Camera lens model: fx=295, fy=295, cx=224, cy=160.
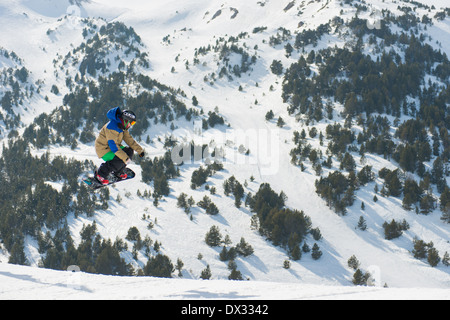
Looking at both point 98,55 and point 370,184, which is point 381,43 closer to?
point 370,184

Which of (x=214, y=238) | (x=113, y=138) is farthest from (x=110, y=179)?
(x=214, y=238)

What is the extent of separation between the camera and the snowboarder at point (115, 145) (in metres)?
7.81

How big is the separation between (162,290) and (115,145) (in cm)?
393

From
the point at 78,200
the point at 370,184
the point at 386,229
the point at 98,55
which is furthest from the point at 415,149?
the point at 98,55

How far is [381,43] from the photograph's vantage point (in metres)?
70.9

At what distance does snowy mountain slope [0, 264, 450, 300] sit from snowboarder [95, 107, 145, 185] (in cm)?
302

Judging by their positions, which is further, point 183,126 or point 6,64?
point 6,64

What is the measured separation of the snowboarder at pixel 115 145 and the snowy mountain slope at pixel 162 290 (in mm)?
3018

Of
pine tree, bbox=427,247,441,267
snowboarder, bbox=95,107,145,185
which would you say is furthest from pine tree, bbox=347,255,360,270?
snowboarder, bbox=95,107,145,185

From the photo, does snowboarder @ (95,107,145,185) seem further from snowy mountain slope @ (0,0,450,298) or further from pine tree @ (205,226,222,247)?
pine tree @ (205,226,222,247)

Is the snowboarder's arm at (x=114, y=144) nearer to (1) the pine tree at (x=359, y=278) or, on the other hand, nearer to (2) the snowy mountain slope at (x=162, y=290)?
(2) the snowy mountain slope at (x=162, y=290)

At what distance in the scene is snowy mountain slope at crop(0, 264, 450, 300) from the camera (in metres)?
6.36
